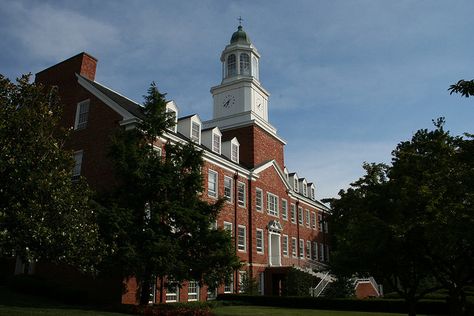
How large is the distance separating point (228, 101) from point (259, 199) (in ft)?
31.0

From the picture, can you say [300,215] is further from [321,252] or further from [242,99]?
[242,99]

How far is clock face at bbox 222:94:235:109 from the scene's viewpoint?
40281mm

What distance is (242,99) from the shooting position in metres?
39.7

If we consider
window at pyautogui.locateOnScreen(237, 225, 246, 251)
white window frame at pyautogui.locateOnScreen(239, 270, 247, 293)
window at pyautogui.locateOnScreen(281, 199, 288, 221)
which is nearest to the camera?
white window frame at pyautogui.locateOnScreen(239, 270, 247, 293)

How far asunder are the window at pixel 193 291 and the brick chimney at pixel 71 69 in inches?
576

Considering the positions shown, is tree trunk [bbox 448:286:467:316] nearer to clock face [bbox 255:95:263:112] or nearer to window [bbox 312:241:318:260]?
clock face [bbox 255:95:263:112]

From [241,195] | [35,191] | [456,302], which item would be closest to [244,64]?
[241,195]

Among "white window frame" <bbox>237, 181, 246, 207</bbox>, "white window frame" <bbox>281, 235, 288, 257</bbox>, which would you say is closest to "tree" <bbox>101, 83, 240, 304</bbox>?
"white window frame" <bbox>237, 181, 246, 207</bbox>

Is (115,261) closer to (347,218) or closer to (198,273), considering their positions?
(198,273)

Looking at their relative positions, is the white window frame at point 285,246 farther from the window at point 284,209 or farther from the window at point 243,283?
the window at point 243,283

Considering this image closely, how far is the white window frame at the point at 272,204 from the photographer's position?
38344 millimetres

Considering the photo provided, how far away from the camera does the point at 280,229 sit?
3900cm

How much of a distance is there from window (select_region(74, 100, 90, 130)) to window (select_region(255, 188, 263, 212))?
14681 millimetres

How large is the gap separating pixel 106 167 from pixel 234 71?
19263mm
